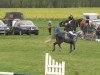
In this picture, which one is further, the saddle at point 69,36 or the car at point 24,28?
the car at point 24,28

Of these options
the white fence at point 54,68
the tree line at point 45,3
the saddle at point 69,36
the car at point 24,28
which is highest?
the white fence at point 54,68

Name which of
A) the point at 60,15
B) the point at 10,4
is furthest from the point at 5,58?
the point at 10,4

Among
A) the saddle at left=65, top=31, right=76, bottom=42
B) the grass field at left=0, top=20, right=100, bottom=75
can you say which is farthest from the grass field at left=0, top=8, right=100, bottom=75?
the saddle at left=65, top=31, right=76, bottom=42

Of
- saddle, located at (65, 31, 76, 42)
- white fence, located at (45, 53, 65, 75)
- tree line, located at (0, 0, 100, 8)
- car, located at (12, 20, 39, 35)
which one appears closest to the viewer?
white fence, located at (45, 53, 65, 75)

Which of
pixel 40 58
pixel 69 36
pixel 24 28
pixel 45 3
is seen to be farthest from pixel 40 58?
pixel 45 3

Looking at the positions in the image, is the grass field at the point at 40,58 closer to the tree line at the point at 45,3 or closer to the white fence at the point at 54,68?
the white fence at the point at 54,68

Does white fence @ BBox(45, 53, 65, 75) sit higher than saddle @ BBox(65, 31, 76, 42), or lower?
higher

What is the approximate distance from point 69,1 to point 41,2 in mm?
6089

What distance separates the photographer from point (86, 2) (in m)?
98.2

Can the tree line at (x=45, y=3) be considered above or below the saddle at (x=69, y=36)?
below

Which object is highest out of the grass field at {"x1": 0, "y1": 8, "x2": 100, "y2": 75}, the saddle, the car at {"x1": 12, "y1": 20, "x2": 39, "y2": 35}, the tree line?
the saddle

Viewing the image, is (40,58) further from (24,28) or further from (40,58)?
(24,28)

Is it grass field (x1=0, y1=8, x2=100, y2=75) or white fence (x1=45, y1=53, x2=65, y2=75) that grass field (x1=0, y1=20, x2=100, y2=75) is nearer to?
grass field (x1=0, y1=8, x2=100, y2=75)

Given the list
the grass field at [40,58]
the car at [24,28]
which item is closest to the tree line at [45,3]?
the car at [24,28]
